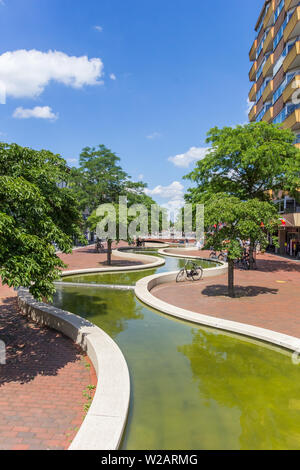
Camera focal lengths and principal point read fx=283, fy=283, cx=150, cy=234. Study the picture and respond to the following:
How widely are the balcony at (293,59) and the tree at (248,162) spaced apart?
8243 mm

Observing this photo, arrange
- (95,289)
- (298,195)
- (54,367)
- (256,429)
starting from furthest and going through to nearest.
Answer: (298,195) < (95,289) < (54,367) < (256,429)

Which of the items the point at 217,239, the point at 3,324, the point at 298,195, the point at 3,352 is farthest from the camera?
the point at 298,195

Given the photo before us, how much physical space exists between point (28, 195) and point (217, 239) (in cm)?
925

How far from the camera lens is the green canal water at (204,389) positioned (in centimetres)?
466

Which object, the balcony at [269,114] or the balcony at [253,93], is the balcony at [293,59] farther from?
the balcony at [253,93]

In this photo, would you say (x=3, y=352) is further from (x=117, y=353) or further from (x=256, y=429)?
(x=256, y=429)

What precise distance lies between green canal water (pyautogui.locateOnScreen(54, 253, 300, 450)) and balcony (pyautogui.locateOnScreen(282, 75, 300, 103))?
2621cm

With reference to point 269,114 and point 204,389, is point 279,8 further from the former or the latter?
point 204,389

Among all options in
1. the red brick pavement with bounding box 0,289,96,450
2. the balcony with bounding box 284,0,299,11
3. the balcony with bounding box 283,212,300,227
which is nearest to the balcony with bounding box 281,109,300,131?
the balcony with bounding box 283,212,300,227

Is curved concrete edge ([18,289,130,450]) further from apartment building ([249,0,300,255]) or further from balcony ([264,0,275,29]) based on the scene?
balcony ([264,0,275,29])

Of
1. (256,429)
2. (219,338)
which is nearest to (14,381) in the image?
(256,429)

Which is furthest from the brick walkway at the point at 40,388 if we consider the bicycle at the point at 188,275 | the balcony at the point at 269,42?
the balcony at the point at 269,42

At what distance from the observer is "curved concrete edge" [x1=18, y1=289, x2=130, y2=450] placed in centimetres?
416

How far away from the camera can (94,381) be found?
624cm
